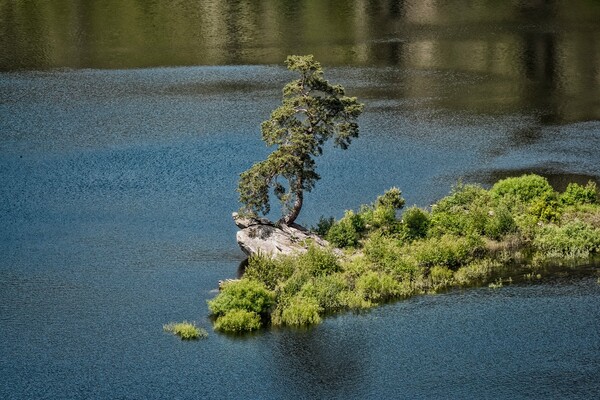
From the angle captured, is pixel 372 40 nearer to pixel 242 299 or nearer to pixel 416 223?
pixel 416 223

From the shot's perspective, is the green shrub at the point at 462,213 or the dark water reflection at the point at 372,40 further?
the dark water reflection at the point at 372,40

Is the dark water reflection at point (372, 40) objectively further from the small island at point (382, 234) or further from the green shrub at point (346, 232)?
the green shrub at point (346, 232)

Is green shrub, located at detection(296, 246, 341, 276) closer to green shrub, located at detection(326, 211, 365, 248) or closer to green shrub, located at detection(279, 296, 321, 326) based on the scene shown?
green shrub, located at detection(326, 211, 365, 248)

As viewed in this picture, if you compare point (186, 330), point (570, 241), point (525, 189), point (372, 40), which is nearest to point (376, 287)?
point (186, 330)

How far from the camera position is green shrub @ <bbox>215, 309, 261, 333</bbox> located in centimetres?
3794

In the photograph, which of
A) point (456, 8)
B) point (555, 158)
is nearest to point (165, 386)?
point (555, 158)

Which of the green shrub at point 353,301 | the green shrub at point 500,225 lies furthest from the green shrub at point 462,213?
the green shrub at point 353,301

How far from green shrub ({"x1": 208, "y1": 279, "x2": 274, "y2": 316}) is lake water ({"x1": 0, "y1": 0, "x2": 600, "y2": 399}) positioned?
1.06 metres

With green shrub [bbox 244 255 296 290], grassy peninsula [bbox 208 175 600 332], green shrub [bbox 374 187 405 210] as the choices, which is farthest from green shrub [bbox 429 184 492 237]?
green shrub [bbox 244 255 296 290]

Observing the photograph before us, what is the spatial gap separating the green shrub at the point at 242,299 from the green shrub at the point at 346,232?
5236 millimetres

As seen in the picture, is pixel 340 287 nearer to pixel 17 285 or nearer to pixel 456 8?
pixel 17 285

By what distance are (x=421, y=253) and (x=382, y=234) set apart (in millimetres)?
2180

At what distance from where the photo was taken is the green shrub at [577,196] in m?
46.6

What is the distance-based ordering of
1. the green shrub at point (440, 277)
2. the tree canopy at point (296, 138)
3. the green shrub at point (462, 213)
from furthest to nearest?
the green shrub at point (462, 213) < the tree canopy at point (296, 138) < the green shrub at point (440, 277)
